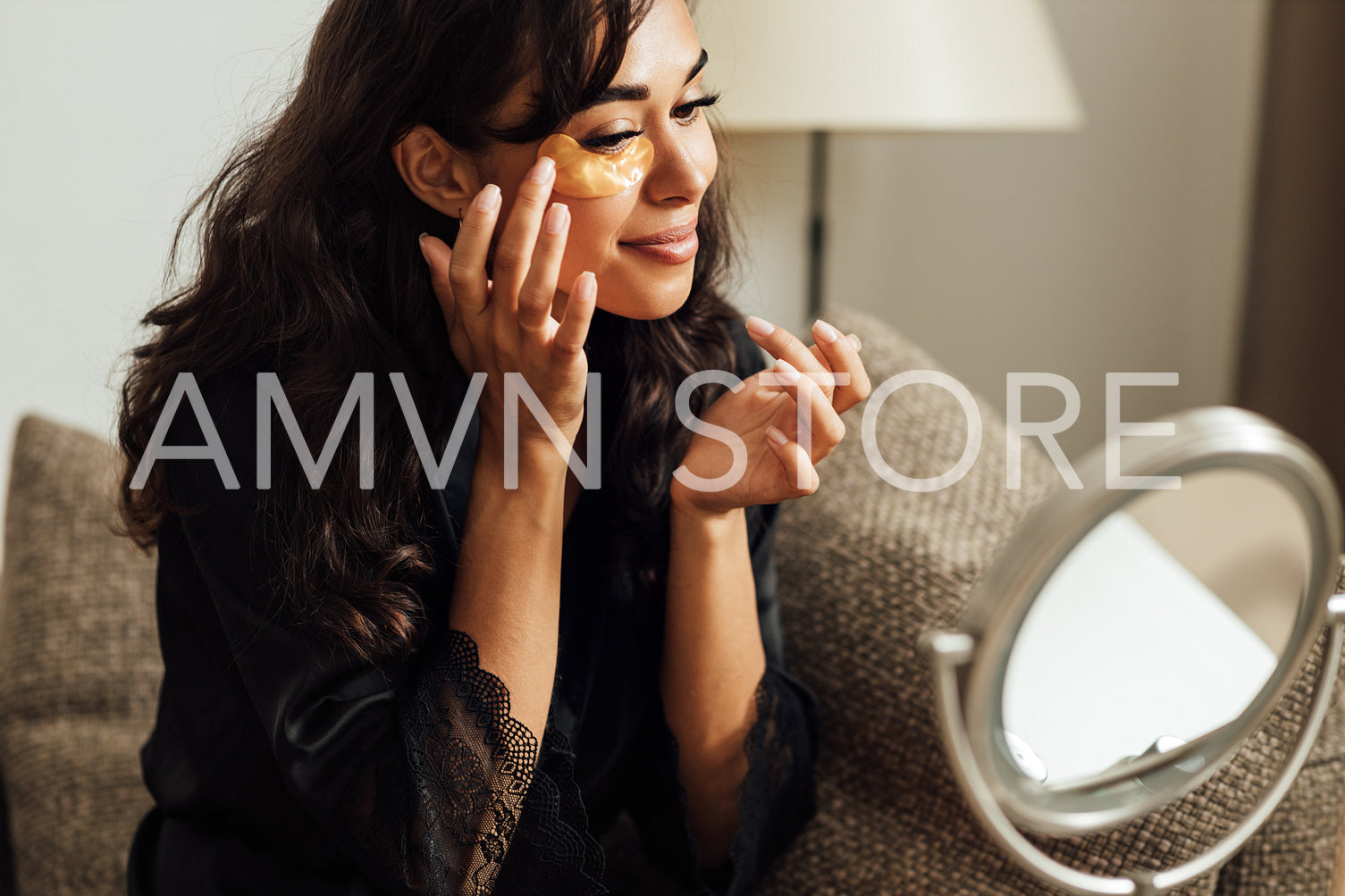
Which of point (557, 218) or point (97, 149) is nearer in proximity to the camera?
point (557, 218)

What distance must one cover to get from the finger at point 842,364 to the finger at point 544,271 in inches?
6.3

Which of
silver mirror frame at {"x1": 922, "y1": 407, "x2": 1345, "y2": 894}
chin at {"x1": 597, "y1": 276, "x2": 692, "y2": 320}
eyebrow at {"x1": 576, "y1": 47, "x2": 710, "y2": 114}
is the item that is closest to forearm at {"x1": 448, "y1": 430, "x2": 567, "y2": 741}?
chin at {"x1": 597, "y1": 276, "x2": 692, "y2": 320}

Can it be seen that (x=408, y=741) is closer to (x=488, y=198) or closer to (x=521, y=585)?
(x=521, y=585)

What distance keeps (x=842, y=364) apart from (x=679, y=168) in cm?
16

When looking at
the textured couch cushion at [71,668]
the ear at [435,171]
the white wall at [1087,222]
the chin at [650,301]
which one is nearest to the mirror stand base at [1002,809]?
the chin at [650,301]

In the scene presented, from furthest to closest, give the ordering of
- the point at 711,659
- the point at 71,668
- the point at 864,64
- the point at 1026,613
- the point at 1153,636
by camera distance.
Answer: the point at 864,64, the point at 71,668, the point at 711,659, the point at 1153,636, the point at 1026,613

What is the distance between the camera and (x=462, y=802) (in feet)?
2.22

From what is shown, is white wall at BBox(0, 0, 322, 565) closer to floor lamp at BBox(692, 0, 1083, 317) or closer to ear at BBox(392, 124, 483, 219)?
floor lamp at BBox(692, 0, 1083, 317)

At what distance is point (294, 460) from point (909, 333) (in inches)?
58.0

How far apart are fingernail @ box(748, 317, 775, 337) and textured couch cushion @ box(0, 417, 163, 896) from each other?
0.73m

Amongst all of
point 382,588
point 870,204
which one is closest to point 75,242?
point 382,588

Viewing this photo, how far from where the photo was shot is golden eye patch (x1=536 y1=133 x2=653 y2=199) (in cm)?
63

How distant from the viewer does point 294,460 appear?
2.41 ft

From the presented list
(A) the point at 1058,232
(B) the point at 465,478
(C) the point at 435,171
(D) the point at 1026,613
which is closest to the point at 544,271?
(C) the point at 435,171
